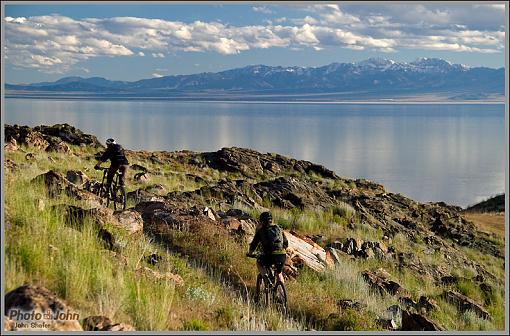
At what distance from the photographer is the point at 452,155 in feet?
388

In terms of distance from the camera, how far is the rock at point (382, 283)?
1403 cm

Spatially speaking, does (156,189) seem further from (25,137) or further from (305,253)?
(25,137)

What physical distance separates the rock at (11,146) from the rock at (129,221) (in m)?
15.7

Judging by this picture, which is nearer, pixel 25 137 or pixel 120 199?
pixel 120 199

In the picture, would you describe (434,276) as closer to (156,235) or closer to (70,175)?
(156,235)

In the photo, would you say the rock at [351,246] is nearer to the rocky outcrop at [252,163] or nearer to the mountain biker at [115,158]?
the mountain biker at [115,158]

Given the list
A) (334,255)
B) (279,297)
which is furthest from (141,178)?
(279,297)

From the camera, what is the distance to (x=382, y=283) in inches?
566

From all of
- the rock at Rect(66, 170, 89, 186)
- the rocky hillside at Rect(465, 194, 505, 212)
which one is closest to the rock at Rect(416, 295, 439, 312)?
the rock at Rect(66, 170, 89, 186)

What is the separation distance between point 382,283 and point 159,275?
22.8 feet

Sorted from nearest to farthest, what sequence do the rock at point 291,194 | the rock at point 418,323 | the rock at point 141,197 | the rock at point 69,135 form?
1. the rock at point 418,323
2. the rock at point 141,197
3. the rock at point 291,194
4. the rock at point 69,135

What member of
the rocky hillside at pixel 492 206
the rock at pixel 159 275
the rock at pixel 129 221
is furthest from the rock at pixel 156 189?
the rocky hillside at pixel 492 206

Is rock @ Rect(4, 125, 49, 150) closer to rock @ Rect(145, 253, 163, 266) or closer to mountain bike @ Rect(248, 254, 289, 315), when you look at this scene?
rock @ Rect(145, 253, 163, 266)

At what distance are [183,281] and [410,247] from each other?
49.8 feet
